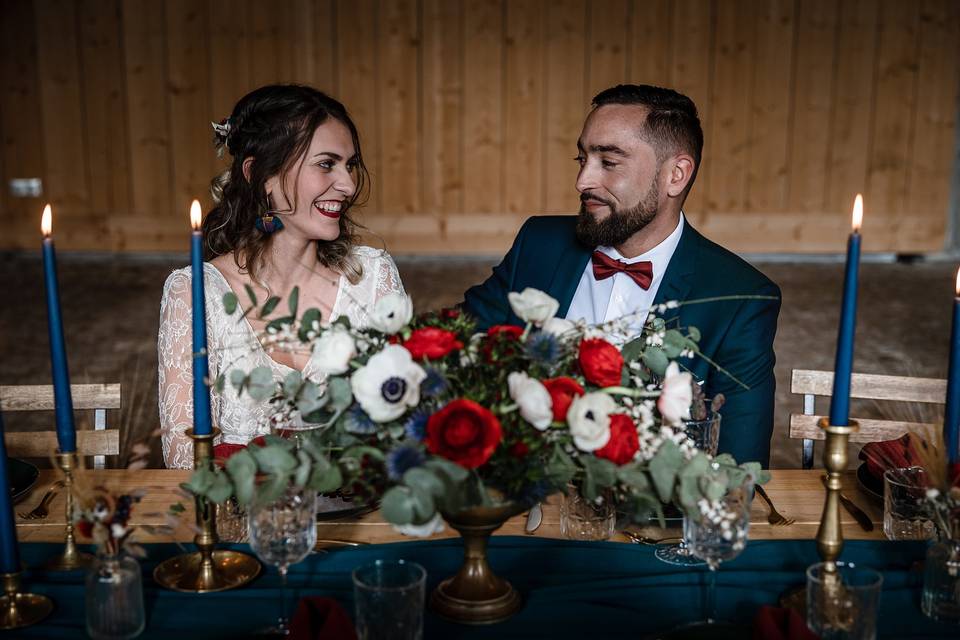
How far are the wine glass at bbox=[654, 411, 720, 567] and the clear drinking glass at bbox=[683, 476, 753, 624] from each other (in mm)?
179

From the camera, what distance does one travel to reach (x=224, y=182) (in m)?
2.71

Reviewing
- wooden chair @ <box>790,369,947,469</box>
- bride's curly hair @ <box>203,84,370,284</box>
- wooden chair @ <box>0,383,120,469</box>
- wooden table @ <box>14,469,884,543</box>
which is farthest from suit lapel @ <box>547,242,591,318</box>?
wooden chair @ <box>0,383,120,469</box>

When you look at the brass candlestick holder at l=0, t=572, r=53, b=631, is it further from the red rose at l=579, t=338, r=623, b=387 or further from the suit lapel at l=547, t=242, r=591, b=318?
the suit lapel at l=547, t=242, r=591, b=318

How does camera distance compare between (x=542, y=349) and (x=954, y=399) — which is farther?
(x=954, y=399)

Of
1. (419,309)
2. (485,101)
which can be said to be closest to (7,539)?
(419,309)

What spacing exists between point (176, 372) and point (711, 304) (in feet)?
4.35

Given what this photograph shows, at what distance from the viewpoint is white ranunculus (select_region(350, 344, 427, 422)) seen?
118 centimetres

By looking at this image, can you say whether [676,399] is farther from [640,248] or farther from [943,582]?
[640,248]

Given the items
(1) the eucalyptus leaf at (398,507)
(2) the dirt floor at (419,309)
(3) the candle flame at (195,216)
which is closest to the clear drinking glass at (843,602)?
(1) the eucalyptus leaf at (398,507)

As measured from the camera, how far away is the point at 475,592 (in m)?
1.34

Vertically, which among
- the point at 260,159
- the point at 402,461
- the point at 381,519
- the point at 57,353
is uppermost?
the point at 260,159

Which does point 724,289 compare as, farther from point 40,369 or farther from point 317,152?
point 40,369

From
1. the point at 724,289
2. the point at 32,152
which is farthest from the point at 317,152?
the point at 32,152

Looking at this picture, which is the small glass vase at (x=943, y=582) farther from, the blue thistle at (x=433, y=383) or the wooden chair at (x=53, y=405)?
the wooden chair at (x=53, y=405)
